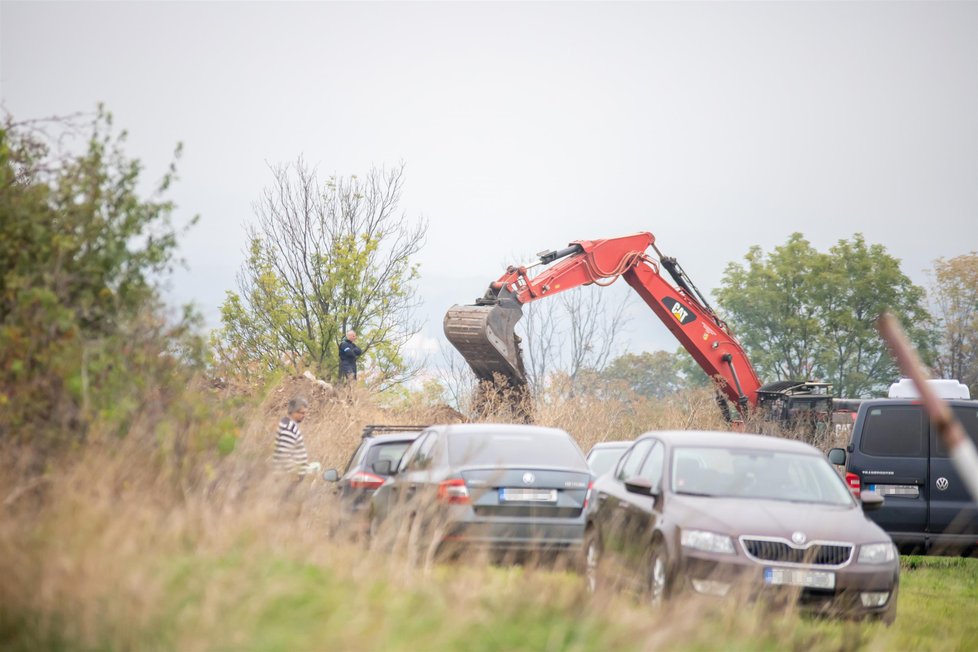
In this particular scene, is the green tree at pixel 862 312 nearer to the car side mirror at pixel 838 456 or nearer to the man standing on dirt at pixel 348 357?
the man standing on dirt at pixel 348 357

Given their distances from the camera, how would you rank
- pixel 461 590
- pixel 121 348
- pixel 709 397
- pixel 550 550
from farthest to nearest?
1. pixel 709 397
2. pixel 550 550
3. pixel 121 348
4. pixel 461 590

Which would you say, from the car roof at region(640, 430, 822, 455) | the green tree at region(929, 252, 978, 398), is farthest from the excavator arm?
the green tree at region(929, 252, 978, 398)

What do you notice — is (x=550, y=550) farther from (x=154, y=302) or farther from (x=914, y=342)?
(x=914, y=342)

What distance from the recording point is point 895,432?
15.4m

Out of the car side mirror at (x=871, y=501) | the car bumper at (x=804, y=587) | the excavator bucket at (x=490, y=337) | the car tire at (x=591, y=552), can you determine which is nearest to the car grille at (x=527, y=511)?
the car tire at (x=591, y=552)

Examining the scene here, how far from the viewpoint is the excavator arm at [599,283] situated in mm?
25516

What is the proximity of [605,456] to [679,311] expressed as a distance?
14071 millimetres

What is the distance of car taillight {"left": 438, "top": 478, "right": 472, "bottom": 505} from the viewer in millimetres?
10836

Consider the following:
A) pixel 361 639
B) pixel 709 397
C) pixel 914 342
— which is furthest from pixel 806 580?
pixel 914 342

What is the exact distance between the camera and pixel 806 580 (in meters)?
9.31

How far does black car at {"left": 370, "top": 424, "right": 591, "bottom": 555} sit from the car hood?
5.17 feet

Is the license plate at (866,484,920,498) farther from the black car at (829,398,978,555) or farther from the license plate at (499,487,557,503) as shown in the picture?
the license plate at (499,487,557,503)

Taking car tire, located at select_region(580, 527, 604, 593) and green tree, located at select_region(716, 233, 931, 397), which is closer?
car tire, located at select_region(580, 527, 604, 593)

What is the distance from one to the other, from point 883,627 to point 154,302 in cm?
627
